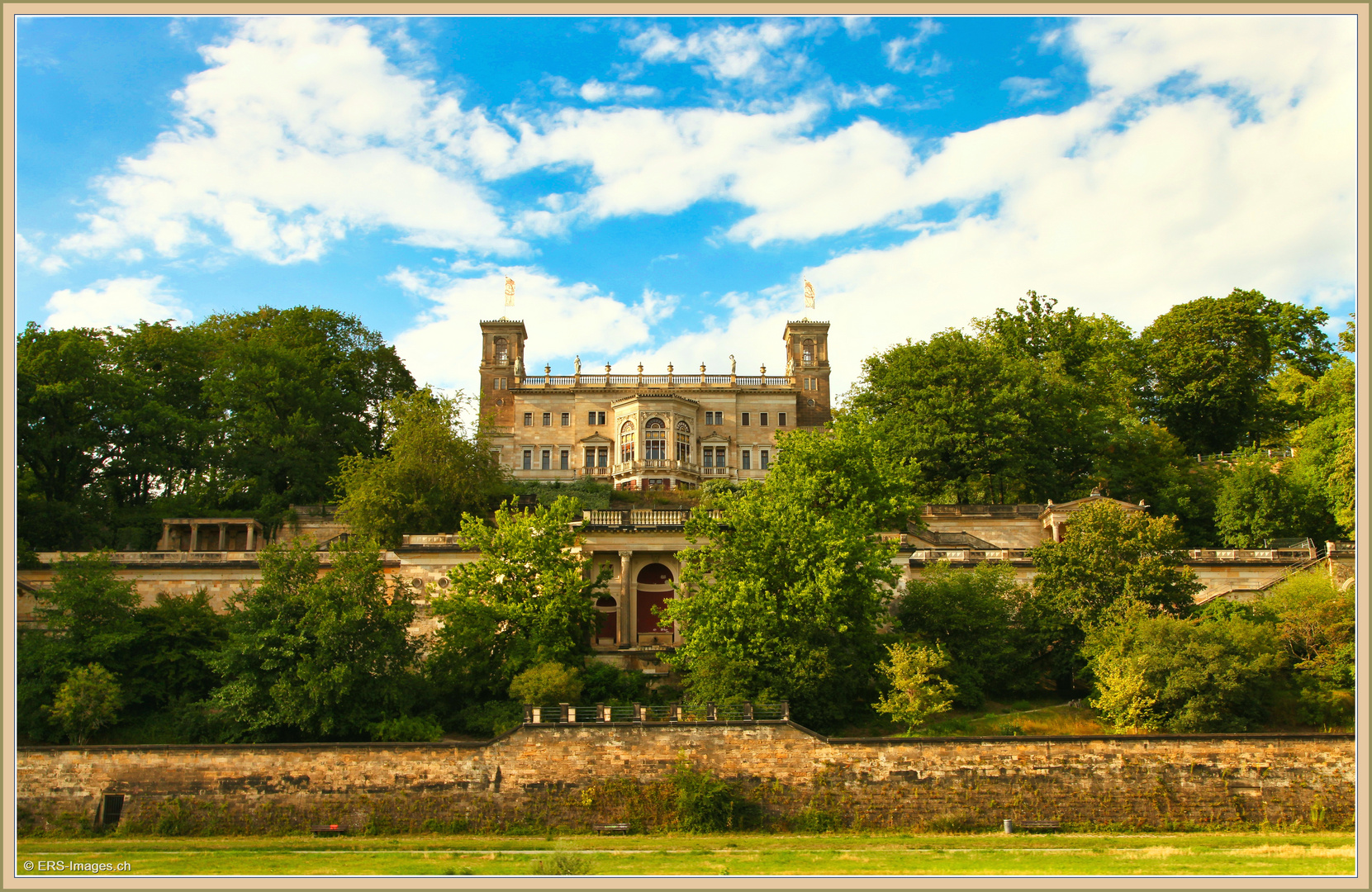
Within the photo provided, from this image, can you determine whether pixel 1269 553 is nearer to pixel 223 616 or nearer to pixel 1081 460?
pixel 1081 460

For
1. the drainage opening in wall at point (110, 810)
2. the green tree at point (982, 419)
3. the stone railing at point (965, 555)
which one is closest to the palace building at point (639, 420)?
the green tree at point (982, 419)

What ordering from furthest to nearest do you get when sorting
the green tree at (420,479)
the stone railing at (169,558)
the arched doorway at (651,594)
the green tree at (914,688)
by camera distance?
the green tree at (420,479) → the arched doorway at (651,594) → the stone railing at (169,558) → the green tree at (914,688)

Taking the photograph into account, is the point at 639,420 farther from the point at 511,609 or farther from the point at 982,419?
the point at 511,609

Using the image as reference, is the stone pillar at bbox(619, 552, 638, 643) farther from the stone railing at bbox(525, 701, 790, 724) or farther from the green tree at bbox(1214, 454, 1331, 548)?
the green tree at bbox(1214, 454, 1331, 548)

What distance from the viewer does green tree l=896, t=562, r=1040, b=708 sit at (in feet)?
94.5

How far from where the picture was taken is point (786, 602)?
90.7 ft

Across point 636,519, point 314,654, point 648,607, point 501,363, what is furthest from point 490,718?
point 501,363

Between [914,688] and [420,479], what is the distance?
72.2 ft

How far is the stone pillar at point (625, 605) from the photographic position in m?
35.8

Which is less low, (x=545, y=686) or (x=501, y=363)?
(x=501, y=363)

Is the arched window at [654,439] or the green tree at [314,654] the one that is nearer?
the green tree at [314,654]

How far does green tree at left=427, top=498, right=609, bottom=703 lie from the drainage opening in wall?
758 centimetres

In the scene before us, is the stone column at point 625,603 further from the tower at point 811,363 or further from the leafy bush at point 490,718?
the tower at point 811,363

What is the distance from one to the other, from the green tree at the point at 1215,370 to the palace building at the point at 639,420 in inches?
865
